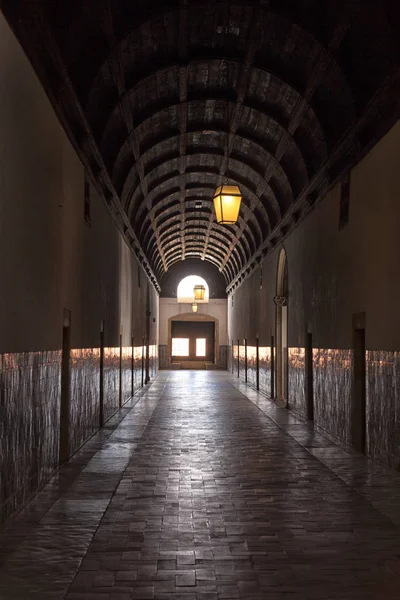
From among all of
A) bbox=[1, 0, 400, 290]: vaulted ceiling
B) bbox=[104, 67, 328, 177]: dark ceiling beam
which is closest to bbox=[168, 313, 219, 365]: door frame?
bbox=[1, 0, 400, 290]: vaulted ceiling

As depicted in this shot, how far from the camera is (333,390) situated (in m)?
11.8

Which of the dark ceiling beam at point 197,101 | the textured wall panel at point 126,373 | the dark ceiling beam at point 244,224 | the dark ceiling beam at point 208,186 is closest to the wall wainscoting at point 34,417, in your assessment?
the dark ceiling beam at point 197,101

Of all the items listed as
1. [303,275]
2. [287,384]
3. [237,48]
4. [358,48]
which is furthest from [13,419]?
[287,384]

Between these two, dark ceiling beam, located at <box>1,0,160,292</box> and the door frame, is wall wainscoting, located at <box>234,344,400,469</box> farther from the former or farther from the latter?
the door frame

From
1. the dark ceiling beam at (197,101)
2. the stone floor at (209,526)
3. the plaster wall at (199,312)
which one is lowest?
the stone floor at (209,526)

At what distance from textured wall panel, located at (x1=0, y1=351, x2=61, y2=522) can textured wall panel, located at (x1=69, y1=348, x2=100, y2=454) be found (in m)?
1.16

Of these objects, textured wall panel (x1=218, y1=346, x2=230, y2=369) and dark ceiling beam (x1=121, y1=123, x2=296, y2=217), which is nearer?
dark ceiling beam (x1=121, y1=123, x2=296, y2=217)

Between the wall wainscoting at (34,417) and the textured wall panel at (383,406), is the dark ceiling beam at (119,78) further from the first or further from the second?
the textured wall panel at (383,406)

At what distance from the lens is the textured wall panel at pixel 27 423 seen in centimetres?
576

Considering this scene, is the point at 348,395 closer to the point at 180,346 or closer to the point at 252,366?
the point at 252,366

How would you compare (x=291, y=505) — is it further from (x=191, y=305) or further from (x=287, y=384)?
(x=191, y=305)

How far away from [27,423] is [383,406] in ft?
15.3

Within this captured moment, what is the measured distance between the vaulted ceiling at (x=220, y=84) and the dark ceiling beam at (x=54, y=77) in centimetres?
2

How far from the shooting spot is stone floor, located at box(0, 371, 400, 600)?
14.6ft
